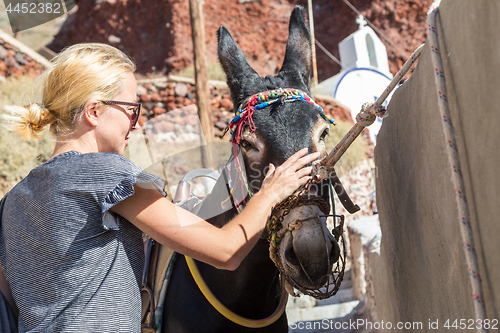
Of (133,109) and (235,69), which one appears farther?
(235,69)

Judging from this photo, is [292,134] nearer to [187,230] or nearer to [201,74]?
[187,230]

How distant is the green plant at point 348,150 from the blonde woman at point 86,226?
11534 millimetres

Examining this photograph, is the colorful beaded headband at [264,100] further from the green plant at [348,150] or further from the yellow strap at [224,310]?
the green plant at [348,150]

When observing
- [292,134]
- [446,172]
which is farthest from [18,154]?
[446,172]

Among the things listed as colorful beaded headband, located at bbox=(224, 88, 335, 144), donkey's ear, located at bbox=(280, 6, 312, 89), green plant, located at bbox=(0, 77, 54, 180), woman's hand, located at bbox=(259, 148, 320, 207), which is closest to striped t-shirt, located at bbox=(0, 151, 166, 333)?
woman's hand, located at bbox=(259, 148, 320, 207)

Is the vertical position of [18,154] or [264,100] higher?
[18,154]

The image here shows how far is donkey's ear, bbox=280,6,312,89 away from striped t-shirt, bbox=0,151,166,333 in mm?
1420

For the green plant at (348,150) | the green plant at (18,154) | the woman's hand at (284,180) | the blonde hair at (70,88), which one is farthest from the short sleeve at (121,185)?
the green plant at (348,150)

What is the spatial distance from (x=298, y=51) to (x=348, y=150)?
11.9 metres

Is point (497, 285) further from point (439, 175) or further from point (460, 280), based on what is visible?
point (439, 175)

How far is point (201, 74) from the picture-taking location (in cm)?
1048

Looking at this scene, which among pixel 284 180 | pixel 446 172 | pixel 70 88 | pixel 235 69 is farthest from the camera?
pixel 235 69

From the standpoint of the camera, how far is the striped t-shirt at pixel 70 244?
1363 mm

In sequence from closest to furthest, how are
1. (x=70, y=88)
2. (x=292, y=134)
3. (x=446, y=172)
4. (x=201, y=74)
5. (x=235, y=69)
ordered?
(x=446, y=172)
(x=70, y=88)
(x=292, y=134)
(x=235, y=69)
(x=201, y=74)
